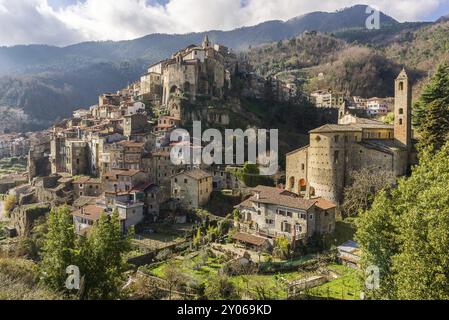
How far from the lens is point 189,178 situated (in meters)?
39.3

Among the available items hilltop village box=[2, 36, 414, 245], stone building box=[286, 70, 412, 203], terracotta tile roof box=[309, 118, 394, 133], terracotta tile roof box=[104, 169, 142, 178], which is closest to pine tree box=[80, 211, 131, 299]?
hilltop village box=[2, 36, 414, 245]

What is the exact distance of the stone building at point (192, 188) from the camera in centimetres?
3900

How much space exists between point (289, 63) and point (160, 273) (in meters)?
120

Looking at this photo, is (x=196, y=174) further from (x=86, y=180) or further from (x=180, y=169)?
(x=86, y=180)

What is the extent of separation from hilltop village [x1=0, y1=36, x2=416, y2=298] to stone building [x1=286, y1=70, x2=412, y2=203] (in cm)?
9

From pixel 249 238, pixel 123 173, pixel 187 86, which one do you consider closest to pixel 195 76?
pixel 187 86

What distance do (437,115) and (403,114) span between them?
3511 millimetres

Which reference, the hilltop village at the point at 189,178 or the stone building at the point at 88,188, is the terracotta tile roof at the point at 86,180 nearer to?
the stone building at the point at 88,188

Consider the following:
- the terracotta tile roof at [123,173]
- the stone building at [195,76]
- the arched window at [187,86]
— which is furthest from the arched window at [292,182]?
the arched window at [187,86]

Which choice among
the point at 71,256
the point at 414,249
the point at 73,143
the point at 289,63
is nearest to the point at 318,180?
the point at 414,249

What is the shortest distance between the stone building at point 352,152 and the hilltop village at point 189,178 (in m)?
0.09
